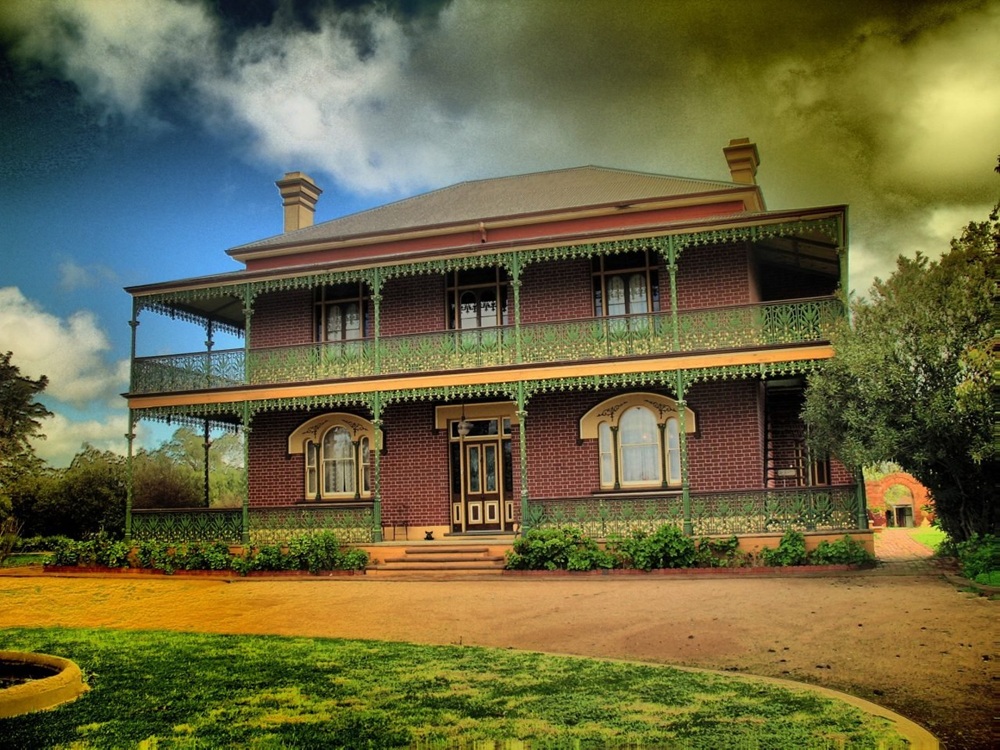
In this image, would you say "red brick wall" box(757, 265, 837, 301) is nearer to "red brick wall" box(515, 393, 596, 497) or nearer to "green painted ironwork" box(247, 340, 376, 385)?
"red brick wall" box(515, 393, 596, 497)

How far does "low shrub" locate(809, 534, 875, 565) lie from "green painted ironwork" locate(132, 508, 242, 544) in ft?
36.8

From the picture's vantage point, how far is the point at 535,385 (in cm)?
1712

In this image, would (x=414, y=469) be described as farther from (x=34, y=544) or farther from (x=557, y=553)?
(x=34, y=544)

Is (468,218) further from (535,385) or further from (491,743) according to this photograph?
(491,743)

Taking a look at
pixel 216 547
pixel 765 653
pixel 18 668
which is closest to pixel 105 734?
pixel 18 668

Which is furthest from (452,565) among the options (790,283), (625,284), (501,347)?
(790,283)

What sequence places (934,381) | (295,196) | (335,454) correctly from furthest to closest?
1. (295,196)
2. (335,454)
3. (934,381)

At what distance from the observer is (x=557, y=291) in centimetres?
1905

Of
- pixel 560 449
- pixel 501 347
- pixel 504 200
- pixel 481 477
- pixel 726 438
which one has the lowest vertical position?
pixel 481 477

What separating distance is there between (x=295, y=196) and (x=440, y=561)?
42.7 feet

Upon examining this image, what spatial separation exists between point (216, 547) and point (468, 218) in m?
9.20

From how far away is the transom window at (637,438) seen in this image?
58.6 ft

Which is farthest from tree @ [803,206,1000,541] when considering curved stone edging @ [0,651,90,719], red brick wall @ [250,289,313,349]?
red brick wall @ [250,289,313,349]

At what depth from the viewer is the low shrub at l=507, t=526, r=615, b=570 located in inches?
580
